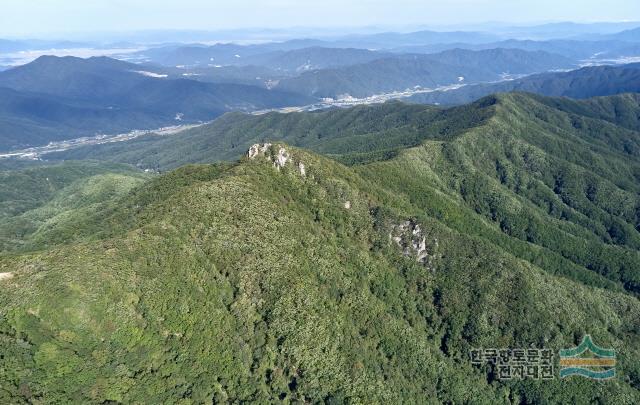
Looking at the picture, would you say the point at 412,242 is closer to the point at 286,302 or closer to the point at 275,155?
the point at 275,155

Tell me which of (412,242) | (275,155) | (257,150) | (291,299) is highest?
(257,150)

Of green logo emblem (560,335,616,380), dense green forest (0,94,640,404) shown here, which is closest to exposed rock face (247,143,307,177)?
dense green forest (0,94,640,404)

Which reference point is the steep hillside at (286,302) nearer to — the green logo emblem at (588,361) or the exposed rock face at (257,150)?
the exposed rock face at (257,150)

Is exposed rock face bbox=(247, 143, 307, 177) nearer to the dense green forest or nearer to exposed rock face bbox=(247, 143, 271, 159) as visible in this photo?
exposed rock face bbox=(247, 143, 271, 159)

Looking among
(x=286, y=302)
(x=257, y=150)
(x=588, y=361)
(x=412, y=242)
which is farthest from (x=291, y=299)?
(x=588, y=361)

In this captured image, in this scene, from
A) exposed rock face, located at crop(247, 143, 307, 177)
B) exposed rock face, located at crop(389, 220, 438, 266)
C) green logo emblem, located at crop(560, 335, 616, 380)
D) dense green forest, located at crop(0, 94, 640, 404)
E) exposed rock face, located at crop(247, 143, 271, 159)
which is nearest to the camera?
dense green forest, located at crop(0, 94, 640, 404)

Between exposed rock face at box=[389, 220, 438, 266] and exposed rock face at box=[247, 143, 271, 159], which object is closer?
exposed rock face at box=[389, 220, 438, 266]
